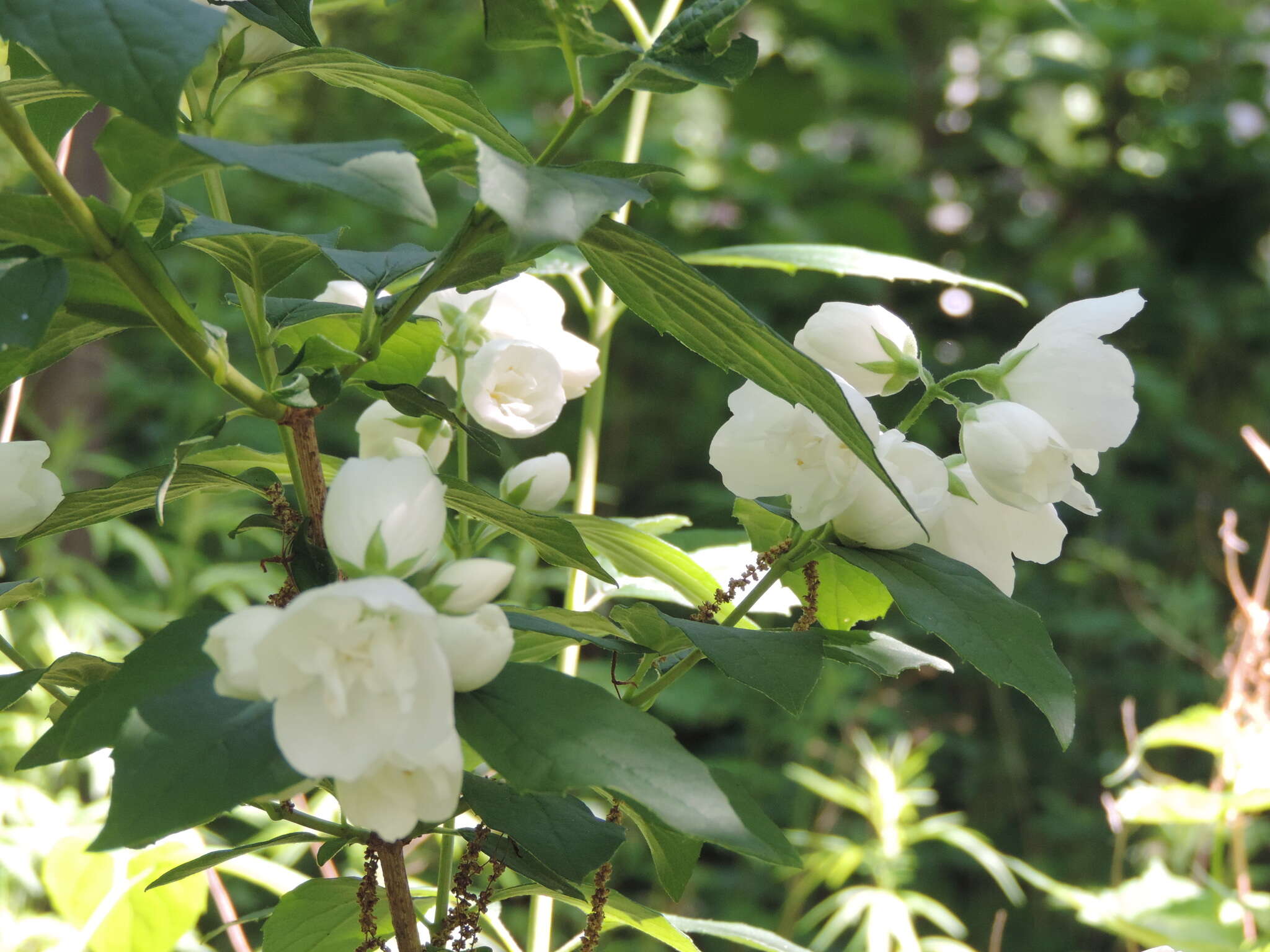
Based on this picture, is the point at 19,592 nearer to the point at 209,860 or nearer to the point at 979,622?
the point at 209,860

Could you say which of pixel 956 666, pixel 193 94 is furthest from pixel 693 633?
pixel 956 666

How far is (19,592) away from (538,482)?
18 centimetres

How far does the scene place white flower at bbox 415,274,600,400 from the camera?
0.41 m

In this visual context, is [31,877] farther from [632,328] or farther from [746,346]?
[632,328]

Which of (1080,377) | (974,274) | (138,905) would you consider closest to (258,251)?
(1080,377)

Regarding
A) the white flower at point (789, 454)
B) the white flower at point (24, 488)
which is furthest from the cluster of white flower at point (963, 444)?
the white flower at point (24, 488)

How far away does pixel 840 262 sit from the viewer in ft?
1.82

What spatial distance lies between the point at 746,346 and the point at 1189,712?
0.79 m

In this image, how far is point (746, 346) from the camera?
0.29m

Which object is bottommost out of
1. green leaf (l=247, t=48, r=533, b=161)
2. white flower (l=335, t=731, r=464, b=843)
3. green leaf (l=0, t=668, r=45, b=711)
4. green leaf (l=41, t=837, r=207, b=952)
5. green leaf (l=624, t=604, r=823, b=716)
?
green leaf (l=41, t=837, r=207, b=952)

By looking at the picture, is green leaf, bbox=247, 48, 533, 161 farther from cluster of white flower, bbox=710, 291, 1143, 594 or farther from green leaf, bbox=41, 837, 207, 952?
green leaf, bbox=41, 837, 207, 952

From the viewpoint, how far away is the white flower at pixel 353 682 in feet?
0.74

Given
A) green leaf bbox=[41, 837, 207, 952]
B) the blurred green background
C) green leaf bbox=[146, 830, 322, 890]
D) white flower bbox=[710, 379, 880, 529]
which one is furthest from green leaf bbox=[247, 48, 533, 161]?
the blurred green background

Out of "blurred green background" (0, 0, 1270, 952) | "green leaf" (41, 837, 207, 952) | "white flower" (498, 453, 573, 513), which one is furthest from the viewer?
"blurred green background" (0, 0, 1270, 952)
